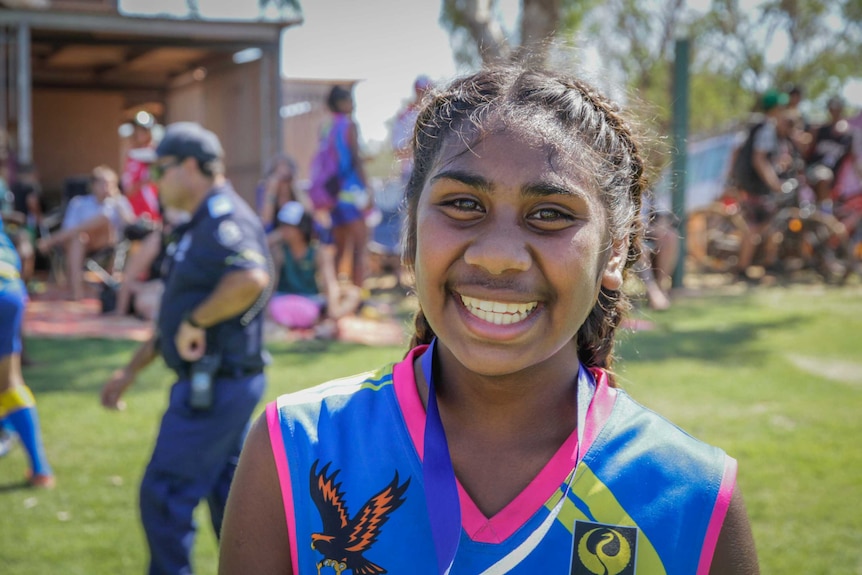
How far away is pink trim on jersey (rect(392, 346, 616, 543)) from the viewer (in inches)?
59.9

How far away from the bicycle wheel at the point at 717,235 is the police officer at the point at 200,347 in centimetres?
1022

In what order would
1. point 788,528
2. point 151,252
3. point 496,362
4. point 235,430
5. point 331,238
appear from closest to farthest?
point 496,362 < point 235,430 < point 788,528 < point 151,252 < point 331,238

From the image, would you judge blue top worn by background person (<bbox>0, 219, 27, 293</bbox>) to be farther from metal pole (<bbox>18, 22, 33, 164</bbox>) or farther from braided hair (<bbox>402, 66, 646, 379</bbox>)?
metal pole (<bbox>18, 22, 33, 164</bbox>)

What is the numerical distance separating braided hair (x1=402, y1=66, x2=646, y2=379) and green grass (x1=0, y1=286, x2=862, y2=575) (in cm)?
34

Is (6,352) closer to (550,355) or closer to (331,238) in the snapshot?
(550,355)

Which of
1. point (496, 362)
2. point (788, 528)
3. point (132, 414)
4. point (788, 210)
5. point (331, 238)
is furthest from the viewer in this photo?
point (788, 210)

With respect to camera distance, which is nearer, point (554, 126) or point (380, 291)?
point (554, 126)

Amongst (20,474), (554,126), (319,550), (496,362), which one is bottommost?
(20,474)

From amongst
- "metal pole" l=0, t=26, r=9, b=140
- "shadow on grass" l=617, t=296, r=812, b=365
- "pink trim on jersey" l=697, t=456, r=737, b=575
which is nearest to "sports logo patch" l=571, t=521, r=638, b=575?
"pink trim on jersey" l=697, t=456, r=737, b=575

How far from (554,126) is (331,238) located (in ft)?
29.2

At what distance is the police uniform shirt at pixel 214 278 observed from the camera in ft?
12.3

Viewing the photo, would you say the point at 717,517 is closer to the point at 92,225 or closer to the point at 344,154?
the point at 344,154

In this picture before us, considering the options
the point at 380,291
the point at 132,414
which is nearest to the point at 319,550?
the point at 132,414

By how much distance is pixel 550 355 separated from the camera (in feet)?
5.37
